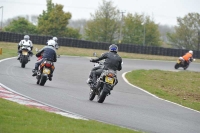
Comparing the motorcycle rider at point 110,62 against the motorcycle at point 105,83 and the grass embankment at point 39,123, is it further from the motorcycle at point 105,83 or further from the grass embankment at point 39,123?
the grass embankment at point 39,123

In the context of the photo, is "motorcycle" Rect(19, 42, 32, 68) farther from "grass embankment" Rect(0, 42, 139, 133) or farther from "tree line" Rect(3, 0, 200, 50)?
"tree line" Rect(3, 0, 200, 50)

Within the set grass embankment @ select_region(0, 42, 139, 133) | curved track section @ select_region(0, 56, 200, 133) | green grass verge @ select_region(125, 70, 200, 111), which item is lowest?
green grass verge @ select_region(125, 70, 200, 111)

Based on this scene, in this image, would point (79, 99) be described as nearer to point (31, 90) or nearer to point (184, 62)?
point (31, 90)

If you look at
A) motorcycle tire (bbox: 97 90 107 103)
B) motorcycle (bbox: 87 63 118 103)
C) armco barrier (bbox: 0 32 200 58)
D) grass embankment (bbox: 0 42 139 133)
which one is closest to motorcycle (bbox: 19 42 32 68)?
motorcycle (bbox: 87 63 118 103)

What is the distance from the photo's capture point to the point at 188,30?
92.2 metres

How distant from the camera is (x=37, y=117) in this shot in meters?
10.1

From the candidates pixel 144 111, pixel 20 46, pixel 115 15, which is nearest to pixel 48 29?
pixel 115 15

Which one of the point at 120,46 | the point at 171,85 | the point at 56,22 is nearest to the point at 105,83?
the point at 171,85

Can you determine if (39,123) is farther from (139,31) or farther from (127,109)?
(139,31)

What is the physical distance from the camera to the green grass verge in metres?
19.9

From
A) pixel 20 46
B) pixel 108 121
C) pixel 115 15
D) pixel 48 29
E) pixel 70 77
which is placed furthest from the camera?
pixel 115 15

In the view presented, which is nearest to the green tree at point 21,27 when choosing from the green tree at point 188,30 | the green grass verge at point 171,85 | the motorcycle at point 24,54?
the green tree at point 188,30

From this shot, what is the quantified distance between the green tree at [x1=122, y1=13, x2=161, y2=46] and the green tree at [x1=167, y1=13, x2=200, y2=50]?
3701 mm

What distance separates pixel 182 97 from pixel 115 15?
70.1m
